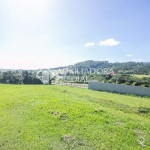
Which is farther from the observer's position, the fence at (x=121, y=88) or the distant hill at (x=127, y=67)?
the distant hill at (x=127, y=67)

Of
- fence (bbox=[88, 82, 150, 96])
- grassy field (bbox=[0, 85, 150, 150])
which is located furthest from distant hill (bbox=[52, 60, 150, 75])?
grassy field (bbox=[0, 85, 150, 150])

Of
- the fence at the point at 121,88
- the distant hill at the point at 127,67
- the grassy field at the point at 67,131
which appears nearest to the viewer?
the grassy field at the point at 67,131

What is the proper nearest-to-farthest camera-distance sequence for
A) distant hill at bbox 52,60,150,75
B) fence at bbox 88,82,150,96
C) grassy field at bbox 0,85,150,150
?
grassy field at bbox 0,85,150,150 < fence at bbox 88,82,150,96 < distant hill at bbox 52,60,150,75

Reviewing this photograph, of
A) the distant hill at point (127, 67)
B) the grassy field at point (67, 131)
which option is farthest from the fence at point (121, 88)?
the distant hill at point (127, 67)

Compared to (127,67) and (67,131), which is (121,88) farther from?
(127,67)

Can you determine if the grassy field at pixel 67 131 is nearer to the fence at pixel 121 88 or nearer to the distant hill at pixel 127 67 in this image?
the fence at pixel 121 88

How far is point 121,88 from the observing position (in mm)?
16141

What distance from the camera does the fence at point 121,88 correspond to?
14407 millimetres

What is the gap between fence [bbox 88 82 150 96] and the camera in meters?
14.4

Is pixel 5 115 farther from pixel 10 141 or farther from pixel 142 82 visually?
pixel 142 82

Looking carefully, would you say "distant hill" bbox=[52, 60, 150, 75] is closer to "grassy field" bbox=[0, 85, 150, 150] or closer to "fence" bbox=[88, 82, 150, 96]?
"fence" bbox=[88, 82, 150, 96]

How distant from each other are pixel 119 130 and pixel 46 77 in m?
26.8

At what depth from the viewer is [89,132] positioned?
4.77 metres

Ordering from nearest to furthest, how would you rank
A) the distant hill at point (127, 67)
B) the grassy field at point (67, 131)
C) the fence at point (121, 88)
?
1. the grassy field at point (67, 131)
2. the fence at point (121, 88)
3. the distant hill at point (127, 67)
